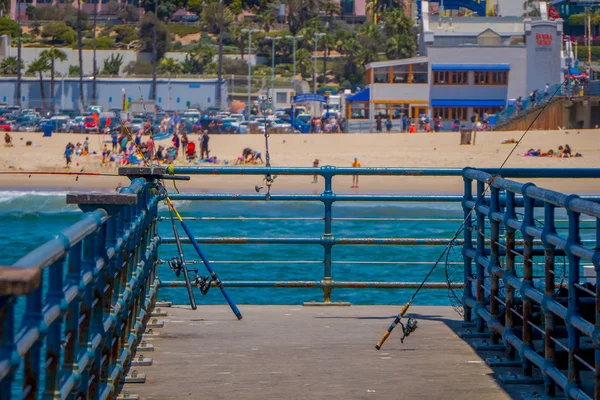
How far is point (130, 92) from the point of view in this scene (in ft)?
297

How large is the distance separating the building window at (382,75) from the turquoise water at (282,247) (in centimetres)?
3216

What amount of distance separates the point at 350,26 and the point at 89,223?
139 metres

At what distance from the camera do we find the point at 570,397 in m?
4.34

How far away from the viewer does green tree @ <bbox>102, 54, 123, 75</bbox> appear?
108 metres

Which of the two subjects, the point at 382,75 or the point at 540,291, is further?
the point at 382,75

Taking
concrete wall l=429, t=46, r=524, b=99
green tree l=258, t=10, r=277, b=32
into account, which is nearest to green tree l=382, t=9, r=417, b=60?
green tree l=258, t=10, r=277, b=32

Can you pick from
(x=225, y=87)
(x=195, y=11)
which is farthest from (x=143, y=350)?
(x=195, y=11)

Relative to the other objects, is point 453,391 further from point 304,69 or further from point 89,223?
point 304,69

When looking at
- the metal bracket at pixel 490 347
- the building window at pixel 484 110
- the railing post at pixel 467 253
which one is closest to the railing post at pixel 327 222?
the railing post at pixel 467 253

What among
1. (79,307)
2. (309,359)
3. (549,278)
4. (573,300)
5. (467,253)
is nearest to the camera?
(79,307)

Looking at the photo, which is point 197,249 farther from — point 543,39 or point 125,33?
point 125,33

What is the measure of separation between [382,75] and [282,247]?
46.6m

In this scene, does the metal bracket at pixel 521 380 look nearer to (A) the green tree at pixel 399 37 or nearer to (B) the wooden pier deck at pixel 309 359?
(B) the wooden pier deck at pixel 309 359

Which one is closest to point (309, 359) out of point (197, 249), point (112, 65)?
point (197, 249)
